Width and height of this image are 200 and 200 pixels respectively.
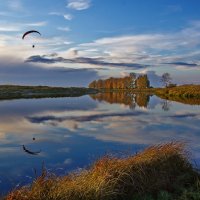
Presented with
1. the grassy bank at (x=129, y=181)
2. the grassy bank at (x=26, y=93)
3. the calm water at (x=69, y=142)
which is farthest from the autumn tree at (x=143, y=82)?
the grassy bank at (x=129, y=181)

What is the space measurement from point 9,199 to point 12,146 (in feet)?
39.3

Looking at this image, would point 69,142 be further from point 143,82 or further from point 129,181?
point 143,82

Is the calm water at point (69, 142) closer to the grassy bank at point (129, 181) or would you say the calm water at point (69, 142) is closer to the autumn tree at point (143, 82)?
the grassy bank at point (129, 181)

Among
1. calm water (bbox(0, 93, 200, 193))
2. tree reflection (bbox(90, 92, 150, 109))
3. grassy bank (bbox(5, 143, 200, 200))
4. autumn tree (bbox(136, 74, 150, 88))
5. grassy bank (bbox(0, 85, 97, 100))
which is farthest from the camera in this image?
autumn tree (bbox(136, 74, 150, 88))

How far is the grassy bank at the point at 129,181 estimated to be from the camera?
9875mm

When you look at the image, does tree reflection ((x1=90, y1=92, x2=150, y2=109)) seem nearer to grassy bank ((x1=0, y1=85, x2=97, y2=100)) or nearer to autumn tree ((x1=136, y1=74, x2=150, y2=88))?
grassy bank ((x1=0, y1=85, x2=97, y2=100))

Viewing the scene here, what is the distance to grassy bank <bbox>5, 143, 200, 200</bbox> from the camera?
988 cm

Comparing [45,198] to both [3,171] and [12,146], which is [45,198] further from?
[12,146]

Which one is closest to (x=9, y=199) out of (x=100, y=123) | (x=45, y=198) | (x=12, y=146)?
(x=45, y=198)

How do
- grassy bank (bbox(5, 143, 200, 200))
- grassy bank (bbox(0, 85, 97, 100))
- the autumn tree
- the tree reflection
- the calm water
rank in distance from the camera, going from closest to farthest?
grassy bank (bbox(5, 143, 200, 200))
the calm water
the tree reflection
grassy bank (bbox(0, 85, 97, 100))
the autumn tree

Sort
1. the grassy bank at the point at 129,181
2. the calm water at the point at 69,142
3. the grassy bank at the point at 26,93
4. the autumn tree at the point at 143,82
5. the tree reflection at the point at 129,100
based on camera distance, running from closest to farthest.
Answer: the grassy bank at the point at 129,181
the calm water at the point at 69,142
the tree reflection at the point at 129,100
the grassy bank at the point at 26,93
the autumn tree at the point at 143,82

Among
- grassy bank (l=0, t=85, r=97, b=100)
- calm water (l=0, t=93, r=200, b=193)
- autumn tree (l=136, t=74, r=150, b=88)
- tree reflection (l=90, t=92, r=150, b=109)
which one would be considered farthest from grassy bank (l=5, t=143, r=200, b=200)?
autumn tree (l=136, t=74, r=150, b=88)

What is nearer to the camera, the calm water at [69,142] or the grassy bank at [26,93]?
the calm water at [69,142]

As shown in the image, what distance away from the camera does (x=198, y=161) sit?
53.6ft
